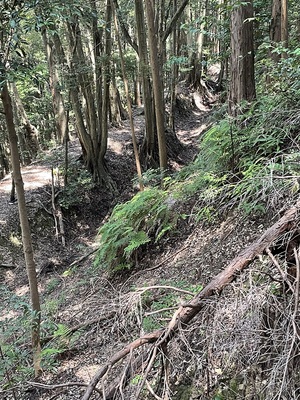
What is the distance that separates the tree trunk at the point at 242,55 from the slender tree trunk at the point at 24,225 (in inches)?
133

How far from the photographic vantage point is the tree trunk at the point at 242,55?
5.40 m

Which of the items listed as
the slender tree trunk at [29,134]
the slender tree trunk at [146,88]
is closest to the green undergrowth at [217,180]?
the slender tree trunk at [146,88]

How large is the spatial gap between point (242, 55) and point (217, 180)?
2.20 meters

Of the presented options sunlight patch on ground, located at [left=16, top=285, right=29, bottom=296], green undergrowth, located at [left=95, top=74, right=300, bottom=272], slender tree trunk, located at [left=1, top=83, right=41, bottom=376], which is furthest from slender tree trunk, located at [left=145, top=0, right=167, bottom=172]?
sunlight patch on ground, located at [left=16, top=285, right=29, bottom=296]

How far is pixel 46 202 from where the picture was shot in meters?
10.7

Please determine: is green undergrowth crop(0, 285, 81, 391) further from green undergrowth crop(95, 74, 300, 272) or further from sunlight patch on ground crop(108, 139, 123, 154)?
sunlight patch on ground crop(108, 139, 123, 154)

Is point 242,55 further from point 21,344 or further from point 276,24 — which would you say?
point 21,344

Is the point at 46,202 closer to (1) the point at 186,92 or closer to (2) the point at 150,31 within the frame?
(2) the point at 150,31

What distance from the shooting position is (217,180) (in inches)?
191

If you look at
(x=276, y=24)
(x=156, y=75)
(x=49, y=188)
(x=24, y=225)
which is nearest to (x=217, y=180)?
(x=24, y=225)

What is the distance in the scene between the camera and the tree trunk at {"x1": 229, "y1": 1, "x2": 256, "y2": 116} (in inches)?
213

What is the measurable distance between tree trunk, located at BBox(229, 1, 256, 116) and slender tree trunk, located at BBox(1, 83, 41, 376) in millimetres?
3370

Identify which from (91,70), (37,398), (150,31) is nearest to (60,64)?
(91,70)

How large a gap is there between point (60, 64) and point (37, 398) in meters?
9.12
